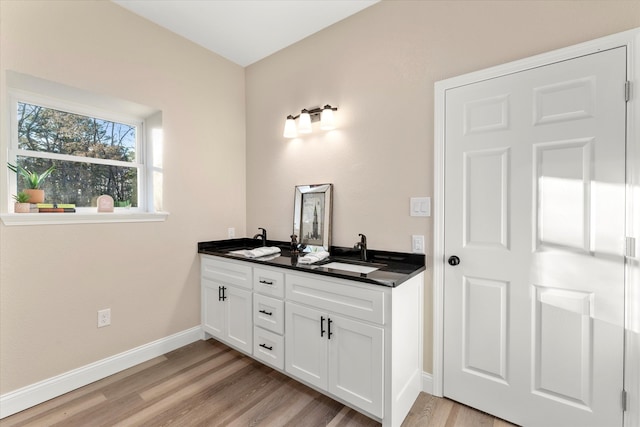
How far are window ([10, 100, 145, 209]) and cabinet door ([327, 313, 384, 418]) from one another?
2107 millimetres

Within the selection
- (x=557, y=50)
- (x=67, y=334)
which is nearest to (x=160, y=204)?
(x=67, y=334)

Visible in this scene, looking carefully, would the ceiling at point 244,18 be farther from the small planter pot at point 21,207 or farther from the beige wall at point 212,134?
the small planter pot at point 21,207

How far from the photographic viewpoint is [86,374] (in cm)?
208

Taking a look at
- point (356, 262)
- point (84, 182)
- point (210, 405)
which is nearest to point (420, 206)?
point (356, 262)

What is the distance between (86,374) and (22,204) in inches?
49.2

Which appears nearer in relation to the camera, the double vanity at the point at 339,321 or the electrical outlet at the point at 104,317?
the double vanity at the point at 339,321

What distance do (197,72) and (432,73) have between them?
210 cm

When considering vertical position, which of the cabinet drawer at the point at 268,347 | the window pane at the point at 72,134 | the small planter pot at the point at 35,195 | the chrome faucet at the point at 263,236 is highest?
the window pane at the point at 72,134

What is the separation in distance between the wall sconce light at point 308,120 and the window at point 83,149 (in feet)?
3.64

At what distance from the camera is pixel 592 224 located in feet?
4.84

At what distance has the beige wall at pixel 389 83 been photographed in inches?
64.1

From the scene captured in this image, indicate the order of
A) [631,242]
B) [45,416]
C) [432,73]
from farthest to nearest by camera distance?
[432,73] < [45,416] < [631,242]

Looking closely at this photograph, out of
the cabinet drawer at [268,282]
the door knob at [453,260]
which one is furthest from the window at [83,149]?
the door knob at [453,260]

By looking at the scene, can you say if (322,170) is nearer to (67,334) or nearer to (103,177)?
(103,177)
